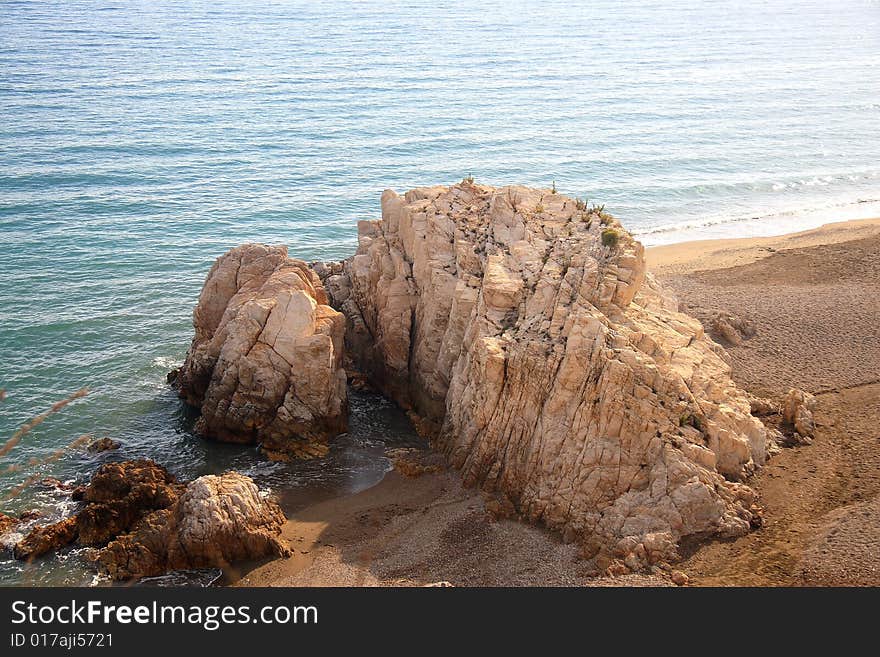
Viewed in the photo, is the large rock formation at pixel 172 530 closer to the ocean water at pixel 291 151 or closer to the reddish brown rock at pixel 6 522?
the reddish brown rock at pixel 6 522

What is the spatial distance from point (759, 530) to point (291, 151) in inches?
1769

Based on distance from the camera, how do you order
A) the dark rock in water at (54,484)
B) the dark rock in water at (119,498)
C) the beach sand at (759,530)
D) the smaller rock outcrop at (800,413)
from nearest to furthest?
1. the beach sand at (759,530)
2. the dark rock in water at (119,498)
3. the dark rock in water at (54,484)
4. the smaller rock outcrop at (800,413)

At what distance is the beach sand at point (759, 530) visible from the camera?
19656 millimetres

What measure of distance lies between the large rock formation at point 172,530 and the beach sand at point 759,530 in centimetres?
73

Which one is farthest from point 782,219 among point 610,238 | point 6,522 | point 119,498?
point 6,522

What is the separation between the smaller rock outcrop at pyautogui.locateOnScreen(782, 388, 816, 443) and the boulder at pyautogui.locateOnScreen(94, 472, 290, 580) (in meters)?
14.5

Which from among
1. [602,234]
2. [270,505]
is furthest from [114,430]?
[602,234]

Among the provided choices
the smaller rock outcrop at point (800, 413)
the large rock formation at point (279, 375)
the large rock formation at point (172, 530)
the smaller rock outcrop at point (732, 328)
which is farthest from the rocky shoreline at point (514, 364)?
the large rock formation at point (172, 530)

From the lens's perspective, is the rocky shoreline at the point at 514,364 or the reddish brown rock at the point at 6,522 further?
the reddish brown rock at the point at 6,522

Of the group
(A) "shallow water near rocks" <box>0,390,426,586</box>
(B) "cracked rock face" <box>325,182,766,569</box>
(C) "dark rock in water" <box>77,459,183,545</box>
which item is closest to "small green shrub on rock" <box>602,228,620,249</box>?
(B) "cracked rock face" <box>325,182,766,569</box>

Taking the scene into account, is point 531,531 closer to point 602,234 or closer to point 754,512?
point 754,512

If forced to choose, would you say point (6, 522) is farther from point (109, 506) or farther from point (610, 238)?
point (610, 238)

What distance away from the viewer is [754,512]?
21.4 m

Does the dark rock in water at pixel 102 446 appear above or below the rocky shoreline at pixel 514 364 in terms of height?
below
